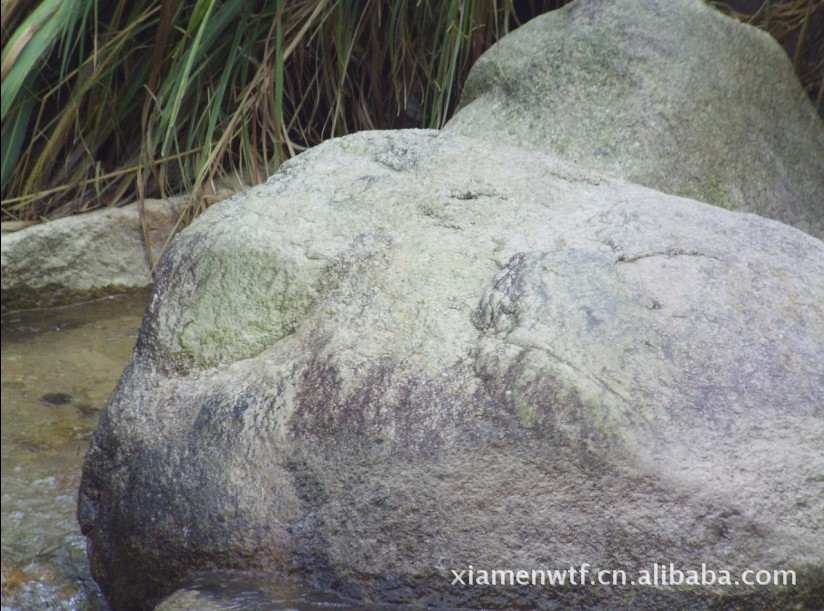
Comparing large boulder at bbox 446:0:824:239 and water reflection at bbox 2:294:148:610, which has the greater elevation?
large boulder at bbox 446:0:824:239

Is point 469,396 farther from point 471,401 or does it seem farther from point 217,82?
point 217,82

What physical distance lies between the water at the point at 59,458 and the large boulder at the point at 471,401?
0.07m

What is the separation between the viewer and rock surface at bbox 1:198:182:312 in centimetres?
319

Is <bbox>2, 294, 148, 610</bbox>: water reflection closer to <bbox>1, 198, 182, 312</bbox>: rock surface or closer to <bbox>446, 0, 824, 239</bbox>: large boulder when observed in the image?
<bbox>1, 198, 182, 312</bbox>: rock surface

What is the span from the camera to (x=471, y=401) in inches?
51.3

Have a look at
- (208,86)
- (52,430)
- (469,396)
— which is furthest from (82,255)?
(469,396)

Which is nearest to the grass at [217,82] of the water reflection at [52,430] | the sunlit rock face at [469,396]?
the water reflection at [52,430]

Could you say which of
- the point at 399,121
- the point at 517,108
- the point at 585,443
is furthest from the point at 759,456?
the point at 399,121

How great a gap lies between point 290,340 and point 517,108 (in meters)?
1.13

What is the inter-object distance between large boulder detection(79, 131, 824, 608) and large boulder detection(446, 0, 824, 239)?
25.9 inches

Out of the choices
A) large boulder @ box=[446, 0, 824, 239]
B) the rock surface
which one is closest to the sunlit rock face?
large boulder @ box=[446, 0, 824, 239]

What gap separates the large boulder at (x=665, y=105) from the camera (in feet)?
7.41

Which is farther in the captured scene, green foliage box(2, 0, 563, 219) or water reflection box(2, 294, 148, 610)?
green foliage box(2, 0, 563, 219)

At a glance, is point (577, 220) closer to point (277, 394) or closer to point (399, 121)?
point (277, 394)
